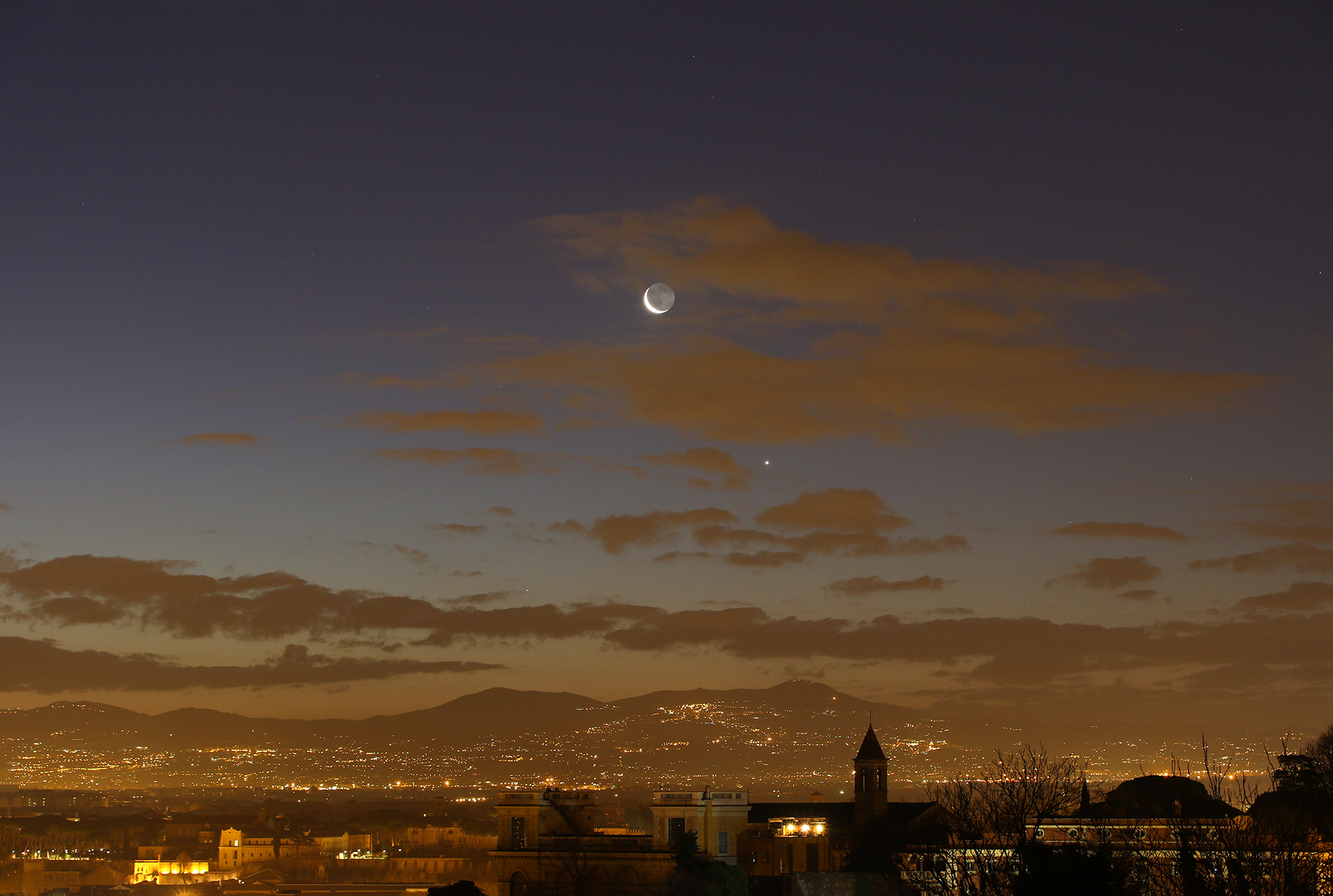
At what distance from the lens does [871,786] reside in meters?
88.8

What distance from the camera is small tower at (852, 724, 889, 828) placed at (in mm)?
87375

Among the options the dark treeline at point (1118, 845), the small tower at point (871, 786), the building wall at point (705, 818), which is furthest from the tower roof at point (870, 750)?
the building wall at point (705, 818)

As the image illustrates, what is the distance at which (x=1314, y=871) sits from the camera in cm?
3584

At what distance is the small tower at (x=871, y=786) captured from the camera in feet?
287

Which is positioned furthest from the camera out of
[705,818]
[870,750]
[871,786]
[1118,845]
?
[870,750]

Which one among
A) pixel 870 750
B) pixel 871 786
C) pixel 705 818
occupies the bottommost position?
Result: pixel 705 818

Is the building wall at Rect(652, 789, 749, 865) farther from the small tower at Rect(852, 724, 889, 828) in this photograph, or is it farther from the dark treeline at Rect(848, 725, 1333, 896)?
the small tower at Rect(852, 724, 889, 828)

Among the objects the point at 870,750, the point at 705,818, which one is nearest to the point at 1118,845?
the point at 705,818

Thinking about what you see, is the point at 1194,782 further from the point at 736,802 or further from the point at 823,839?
the point at 736,802

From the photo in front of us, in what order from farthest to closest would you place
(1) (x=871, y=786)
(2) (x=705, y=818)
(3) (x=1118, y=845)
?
(1) (x=871, y=786) < (2) (x=705, y=818) < (3) (x=1118, y=845)

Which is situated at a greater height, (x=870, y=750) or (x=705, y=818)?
(x=870, y=750)

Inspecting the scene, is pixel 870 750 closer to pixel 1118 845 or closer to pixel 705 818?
pixel 705 818

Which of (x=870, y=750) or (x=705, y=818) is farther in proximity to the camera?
(x=870, y=750)

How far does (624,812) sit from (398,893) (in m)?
54.0
